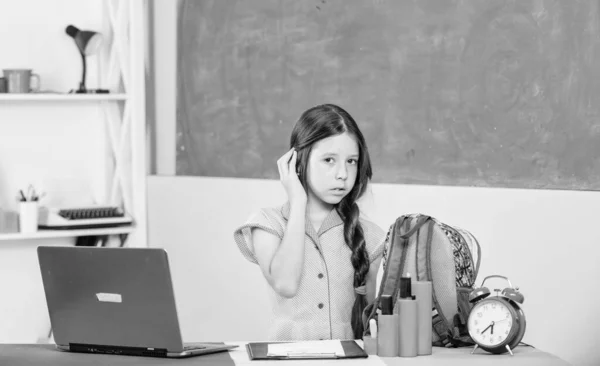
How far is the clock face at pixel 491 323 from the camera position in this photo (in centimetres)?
198

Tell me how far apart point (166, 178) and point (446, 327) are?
1773 millimetres

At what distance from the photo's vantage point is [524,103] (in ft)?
8.63

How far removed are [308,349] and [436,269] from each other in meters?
0.36

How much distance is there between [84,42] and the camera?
3.42m

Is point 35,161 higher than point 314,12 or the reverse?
the reverse

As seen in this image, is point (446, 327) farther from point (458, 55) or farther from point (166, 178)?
point (166, 178)

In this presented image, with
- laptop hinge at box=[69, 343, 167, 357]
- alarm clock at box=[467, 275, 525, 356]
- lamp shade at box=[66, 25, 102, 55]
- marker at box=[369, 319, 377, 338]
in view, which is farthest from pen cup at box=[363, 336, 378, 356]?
lamp shade at box=[66, 25, 102, 55]

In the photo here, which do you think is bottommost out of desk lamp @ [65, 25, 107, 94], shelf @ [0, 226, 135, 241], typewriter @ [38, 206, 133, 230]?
shelf @ [0, 226, 135, 241]

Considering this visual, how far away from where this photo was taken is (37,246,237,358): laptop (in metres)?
1.92

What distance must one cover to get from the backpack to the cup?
1581mm

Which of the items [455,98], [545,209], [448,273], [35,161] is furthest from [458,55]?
[35,161]

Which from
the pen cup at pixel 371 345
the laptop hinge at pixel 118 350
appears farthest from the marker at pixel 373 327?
the laptop hinge at pixel 118 350

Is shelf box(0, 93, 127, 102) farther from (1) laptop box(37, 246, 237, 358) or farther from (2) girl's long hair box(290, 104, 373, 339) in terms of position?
(1) laptop box(37, 246, 237, 358)

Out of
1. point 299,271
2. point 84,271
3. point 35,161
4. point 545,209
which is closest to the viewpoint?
point 84,271
